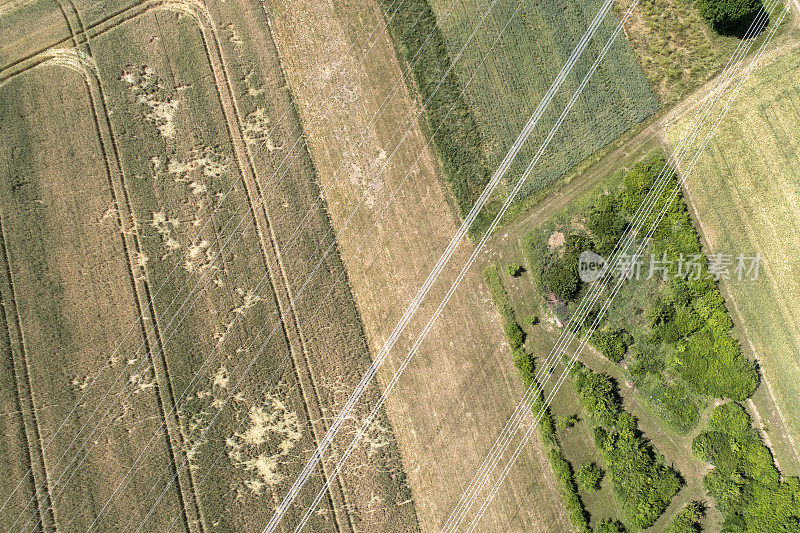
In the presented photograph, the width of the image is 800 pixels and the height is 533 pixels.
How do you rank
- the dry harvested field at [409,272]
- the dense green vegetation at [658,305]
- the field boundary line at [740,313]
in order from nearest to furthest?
1. the field boundary line at [740,313]
2. the dense green vegetation at [658,305]
3. the dry harvested field at [409,272]

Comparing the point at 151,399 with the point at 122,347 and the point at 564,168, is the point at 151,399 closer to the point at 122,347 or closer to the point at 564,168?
the point at 122,347

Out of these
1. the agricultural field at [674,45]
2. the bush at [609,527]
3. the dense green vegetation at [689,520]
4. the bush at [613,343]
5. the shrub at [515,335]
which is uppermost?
the agricultural field at [674,45]

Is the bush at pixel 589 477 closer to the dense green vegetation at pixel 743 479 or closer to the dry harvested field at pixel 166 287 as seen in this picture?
the dense green vegetation at pixel 743 479

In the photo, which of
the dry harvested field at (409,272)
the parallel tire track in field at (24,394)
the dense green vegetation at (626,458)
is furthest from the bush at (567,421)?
the parallel tire track in field at (24,394)

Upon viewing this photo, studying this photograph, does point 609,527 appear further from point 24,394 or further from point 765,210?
point 24,394

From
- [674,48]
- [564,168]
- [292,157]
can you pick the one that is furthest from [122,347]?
[674,48]

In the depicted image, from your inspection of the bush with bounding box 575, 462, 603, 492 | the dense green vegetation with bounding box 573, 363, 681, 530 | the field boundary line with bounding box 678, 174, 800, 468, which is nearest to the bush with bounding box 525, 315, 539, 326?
the dense green vegetation with bounding box 573, 363, 681, 530

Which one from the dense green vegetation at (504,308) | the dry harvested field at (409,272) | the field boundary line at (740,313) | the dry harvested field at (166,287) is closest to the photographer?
the field boundary line at (740,313)
